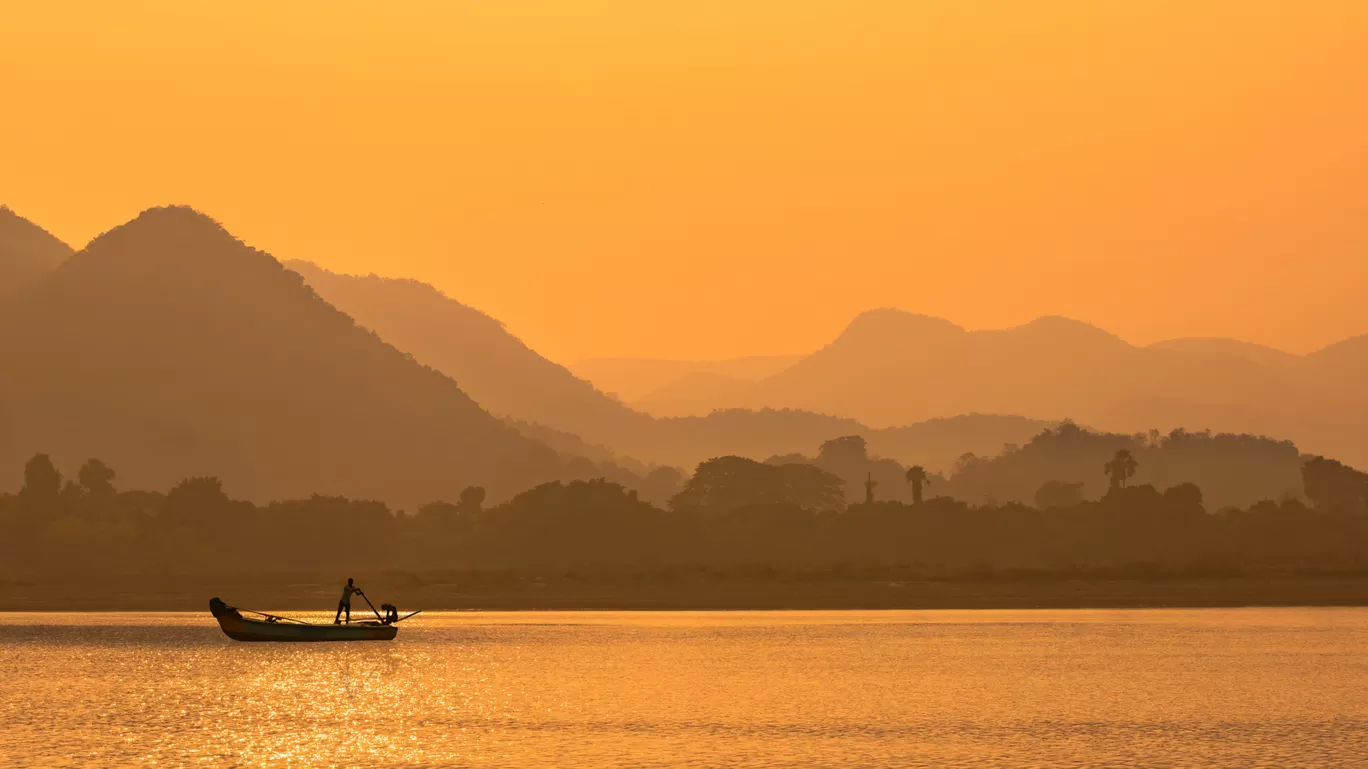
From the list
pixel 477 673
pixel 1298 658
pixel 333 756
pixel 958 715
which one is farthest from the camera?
pixel 1298 658

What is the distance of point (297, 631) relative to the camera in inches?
4734

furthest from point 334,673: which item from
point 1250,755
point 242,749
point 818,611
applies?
point 818,611

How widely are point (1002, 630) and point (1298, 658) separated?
33.1m

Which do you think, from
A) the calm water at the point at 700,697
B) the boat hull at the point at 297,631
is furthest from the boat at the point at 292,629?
the calm water at the point at 700,697

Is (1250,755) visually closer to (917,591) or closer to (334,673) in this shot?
(334,673)

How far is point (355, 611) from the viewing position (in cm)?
18800

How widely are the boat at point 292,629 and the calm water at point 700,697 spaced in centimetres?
129

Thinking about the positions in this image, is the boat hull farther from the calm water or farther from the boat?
the calm water

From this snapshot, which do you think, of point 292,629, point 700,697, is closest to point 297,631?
point 292,629

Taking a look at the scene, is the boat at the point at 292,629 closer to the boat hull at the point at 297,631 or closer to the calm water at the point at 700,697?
the boat hull at the point at 297,631

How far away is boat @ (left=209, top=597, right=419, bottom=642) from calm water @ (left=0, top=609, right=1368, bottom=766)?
1.29m

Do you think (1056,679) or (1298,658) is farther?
(1298,658)

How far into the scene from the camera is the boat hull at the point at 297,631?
4697 inches

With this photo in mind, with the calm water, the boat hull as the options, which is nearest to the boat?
the boat hull
